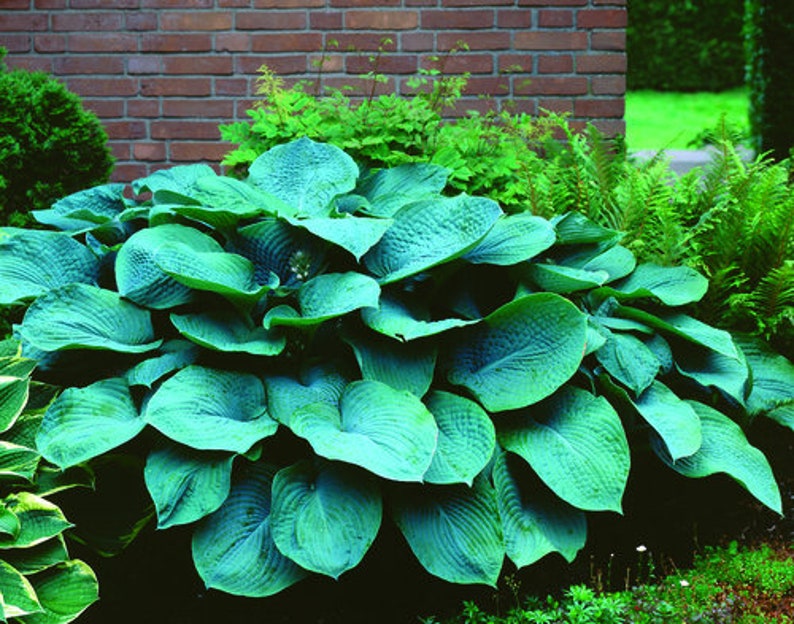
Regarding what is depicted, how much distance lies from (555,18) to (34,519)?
3790mm

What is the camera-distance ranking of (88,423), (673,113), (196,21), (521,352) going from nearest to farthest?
(88,423), (521,352), (196,21), (673,113)

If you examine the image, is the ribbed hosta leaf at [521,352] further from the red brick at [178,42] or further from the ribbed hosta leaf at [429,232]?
the red brick at [178,42]

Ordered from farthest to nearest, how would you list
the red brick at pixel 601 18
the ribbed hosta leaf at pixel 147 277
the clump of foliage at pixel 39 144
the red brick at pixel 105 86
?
the red brick at pixel 105 86 < the red brick at pixel 601 18 < the clump of foliage at pixel 39 144 < the ribbed hosta leaf at pixel 147 277

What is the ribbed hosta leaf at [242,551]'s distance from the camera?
7.16 feet

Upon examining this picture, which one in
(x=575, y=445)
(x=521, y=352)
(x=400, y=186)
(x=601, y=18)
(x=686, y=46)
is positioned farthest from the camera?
(x=686, y=46)

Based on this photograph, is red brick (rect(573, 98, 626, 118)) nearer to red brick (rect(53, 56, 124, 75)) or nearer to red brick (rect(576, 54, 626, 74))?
red brick (rect(576, 54, 626, 74))

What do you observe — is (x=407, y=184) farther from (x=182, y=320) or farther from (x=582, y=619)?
(x=582, y=619)

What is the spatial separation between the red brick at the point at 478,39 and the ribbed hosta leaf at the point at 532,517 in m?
3.08

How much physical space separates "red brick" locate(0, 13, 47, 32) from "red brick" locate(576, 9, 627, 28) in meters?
2.84

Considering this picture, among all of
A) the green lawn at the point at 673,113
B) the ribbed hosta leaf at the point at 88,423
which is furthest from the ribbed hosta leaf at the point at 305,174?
the green lawn at the point at 673,113

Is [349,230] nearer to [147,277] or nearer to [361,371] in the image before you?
[361,371]

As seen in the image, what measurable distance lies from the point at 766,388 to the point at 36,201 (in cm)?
275

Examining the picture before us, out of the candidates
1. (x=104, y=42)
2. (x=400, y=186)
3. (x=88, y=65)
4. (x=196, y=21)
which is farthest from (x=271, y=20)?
(x=400, y=186)

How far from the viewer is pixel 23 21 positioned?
509 cm
